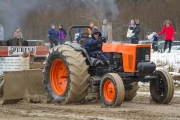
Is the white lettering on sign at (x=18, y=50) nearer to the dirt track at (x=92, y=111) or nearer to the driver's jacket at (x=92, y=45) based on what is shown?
the dirt track at (x=92, y=111)

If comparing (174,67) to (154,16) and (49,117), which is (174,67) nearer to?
(49,117)

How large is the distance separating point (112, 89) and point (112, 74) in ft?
0.98

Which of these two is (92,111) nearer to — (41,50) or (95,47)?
(95,47)

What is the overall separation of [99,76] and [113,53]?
56 cm

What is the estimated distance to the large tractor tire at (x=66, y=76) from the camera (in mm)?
9555

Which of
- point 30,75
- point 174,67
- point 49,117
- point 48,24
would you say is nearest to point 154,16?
point 48,24

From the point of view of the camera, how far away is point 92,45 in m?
10.1

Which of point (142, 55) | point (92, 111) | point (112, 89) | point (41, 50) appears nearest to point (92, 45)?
point (142, 55)

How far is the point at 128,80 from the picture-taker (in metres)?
9.53

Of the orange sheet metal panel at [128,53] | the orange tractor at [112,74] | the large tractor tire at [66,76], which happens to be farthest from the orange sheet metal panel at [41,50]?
the orange sheet metal panel at [128,53]

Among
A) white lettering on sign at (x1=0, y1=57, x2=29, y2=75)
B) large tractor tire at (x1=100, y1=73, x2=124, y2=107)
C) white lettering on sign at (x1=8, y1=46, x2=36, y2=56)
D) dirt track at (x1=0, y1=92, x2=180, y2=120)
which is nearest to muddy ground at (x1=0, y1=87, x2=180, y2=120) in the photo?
dirt track at (x1=0, y1=92, x2=180, y2=120)

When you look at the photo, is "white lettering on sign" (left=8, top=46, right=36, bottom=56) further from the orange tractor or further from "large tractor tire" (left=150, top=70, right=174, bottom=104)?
"large tractor tire" (left=150, top=70, right=174, bottom=104)

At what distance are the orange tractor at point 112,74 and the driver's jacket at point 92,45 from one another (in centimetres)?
17

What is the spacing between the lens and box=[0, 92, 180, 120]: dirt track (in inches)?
310
